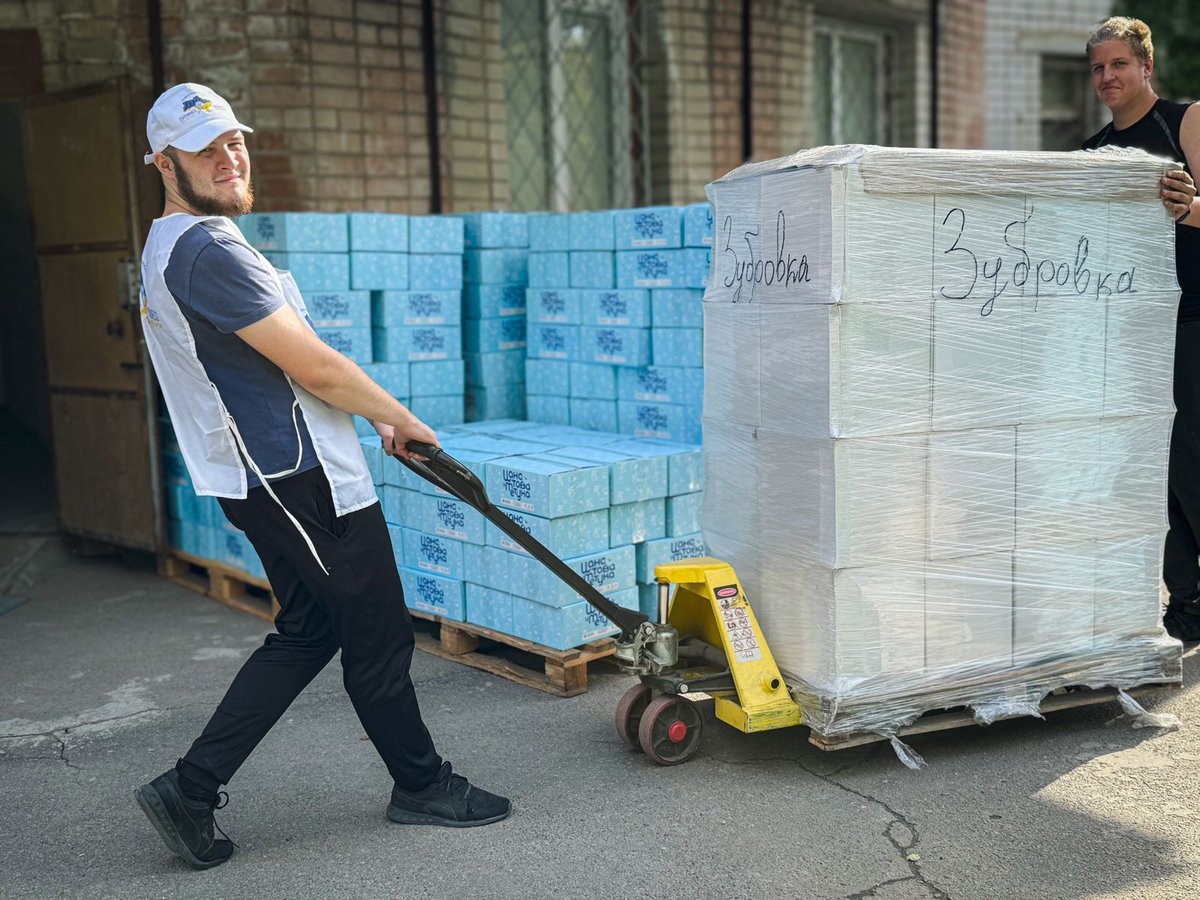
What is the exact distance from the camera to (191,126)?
3.28 meters

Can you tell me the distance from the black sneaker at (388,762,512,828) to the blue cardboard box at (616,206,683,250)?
277 cm

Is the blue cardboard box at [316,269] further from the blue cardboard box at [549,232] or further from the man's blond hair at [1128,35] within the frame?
the man's blond hair at [1128,35]

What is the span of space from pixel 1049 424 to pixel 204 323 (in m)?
2.67

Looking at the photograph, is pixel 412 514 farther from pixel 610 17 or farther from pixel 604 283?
pixel 610 17

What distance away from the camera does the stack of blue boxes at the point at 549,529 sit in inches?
189

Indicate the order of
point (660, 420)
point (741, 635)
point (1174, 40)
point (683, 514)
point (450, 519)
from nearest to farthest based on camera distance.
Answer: point (741, 635) < point (450, 519) < point (683, 514) < point (660, 420) < point (1174, 40)

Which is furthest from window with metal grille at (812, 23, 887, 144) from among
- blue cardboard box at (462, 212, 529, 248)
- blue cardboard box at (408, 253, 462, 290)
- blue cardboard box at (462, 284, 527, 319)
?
blue cardboard box at (408, 253, 462, 290)

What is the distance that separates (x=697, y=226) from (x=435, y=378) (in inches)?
63.2

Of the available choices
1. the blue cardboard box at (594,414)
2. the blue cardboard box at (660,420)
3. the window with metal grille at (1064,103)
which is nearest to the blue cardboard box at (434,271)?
the blue cardboard box at (594,414)

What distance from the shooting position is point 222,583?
635cm

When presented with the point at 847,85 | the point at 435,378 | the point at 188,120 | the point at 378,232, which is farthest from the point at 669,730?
the point at 847,85

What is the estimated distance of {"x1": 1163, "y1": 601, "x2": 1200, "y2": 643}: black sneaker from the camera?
5.06 meters

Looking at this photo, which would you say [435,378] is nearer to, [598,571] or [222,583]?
[222,583]

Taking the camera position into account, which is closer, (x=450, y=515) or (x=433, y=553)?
(x=450, y=515)
